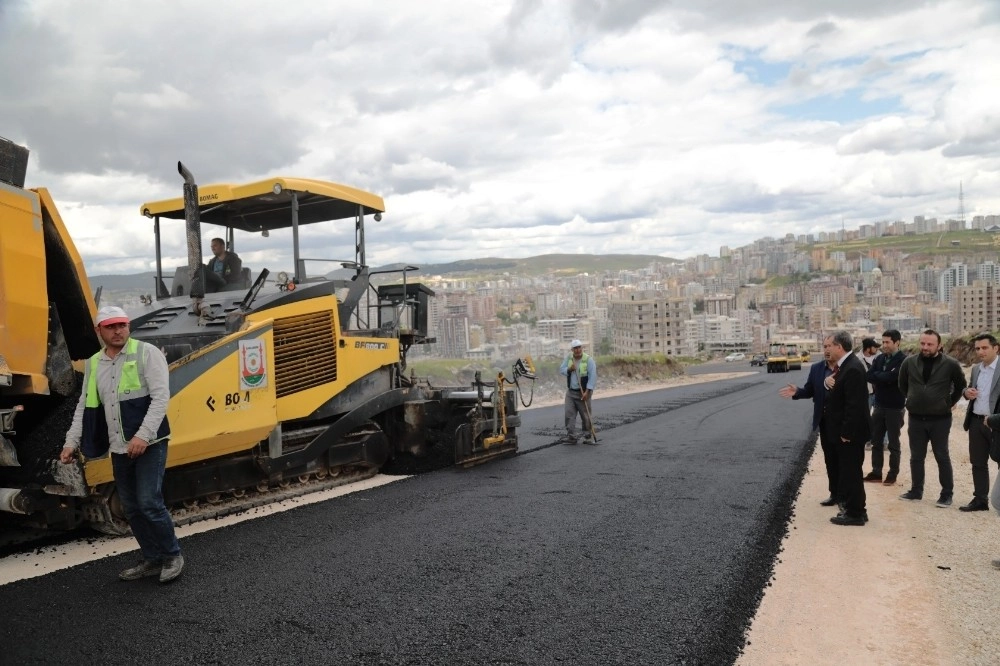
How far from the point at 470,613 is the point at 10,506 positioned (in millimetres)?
2822

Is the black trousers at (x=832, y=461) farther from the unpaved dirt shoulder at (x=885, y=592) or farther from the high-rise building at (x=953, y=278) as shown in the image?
the high-rise building at (x=953, y=278)

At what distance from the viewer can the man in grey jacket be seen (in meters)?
6.59

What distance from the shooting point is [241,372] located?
5.70 meters

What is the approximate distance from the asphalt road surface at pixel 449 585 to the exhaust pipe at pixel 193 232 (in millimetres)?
2140

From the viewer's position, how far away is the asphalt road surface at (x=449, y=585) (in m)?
3.38

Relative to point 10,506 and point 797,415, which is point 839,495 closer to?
point 10,506

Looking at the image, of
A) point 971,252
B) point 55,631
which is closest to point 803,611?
point 55,631

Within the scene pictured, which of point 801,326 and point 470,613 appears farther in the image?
point 801,326

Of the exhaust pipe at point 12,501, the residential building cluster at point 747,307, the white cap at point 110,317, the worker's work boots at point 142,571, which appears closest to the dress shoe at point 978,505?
the worker's work boots at point 142,571

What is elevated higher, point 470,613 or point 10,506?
point 10,506

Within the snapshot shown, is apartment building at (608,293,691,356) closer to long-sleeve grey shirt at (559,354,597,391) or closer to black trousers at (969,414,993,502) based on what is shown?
long-sleeve grey shirt at (559,354,597,391)

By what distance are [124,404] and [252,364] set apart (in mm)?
1656

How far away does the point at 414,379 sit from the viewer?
322 inches

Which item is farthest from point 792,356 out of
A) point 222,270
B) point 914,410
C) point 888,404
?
point 222,270
